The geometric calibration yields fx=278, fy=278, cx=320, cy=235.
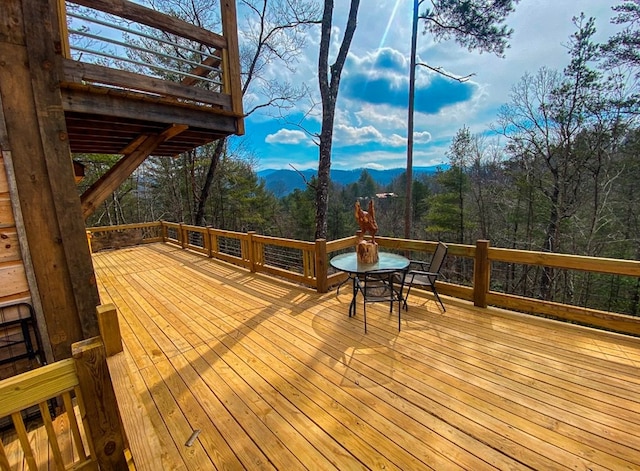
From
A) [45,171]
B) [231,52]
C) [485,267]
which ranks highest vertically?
[231,52]

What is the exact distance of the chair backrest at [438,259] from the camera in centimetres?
350

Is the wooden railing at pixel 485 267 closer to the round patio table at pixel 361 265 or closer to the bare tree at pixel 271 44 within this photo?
the round patio table at pixel 361 265

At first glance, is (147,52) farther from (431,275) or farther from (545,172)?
(545,172)

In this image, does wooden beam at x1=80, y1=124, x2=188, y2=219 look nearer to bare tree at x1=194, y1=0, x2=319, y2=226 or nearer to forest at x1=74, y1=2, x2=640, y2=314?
forest at x1=74, y1=2, x2=640, y2=314

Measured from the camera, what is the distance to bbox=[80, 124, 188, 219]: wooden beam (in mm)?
3004

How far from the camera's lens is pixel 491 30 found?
6.97m

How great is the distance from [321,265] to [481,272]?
85.3 inches

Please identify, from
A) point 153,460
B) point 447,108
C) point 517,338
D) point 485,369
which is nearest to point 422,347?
point 485,369

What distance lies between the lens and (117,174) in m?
3.18

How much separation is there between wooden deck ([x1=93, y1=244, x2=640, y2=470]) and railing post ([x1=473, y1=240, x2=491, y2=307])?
0.21m

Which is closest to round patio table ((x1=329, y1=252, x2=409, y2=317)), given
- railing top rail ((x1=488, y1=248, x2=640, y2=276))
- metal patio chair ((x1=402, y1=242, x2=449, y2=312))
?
metal patio chair ((x1=402, y1=242, x2=449, y2=312))

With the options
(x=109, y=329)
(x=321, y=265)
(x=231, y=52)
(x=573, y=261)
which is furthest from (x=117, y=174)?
(x=573, y=261)

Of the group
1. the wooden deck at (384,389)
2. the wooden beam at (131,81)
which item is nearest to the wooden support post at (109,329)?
the wooden deck at (384,389)

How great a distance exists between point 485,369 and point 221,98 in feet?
13.1
